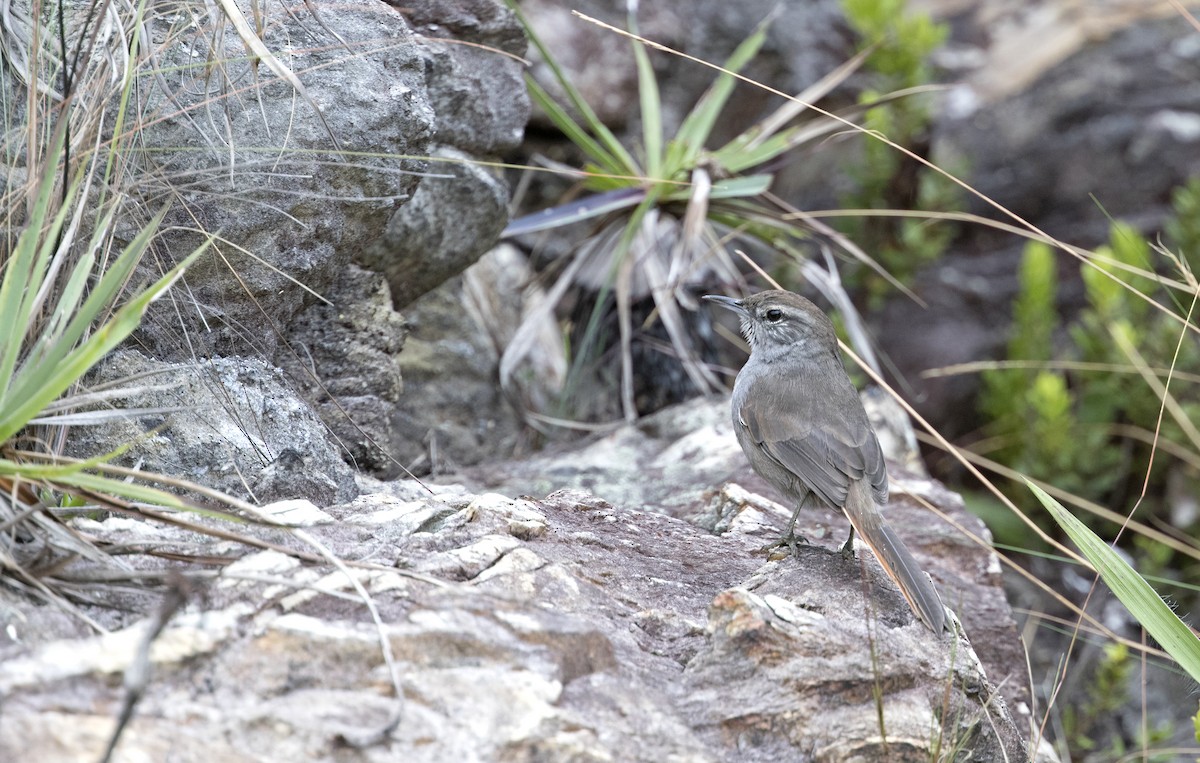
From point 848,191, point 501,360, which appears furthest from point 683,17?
point 501,360

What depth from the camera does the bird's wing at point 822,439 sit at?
418cm

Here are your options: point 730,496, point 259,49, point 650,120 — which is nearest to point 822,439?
point 730,496

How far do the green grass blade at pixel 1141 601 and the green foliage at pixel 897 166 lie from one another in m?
4.51

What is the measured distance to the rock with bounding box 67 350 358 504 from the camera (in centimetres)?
333

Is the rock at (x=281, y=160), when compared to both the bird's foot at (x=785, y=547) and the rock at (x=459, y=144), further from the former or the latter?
the bird's foot at (x=785, y=547)

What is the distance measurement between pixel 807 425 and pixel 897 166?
13.8ft

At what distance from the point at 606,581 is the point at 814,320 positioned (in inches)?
77.5

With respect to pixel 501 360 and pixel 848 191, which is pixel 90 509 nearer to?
pixel 501 360

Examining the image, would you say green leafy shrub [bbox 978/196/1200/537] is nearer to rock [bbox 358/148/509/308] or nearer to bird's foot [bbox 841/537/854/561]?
bird's foot [bbox 841/537/854/561]

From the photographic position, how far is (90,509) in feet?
8.91

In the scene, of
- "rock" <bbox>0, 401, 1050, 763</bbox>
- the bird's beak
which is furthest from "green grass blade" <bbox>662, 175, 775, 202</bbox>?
"rock" <bbox>0, 401, 1050, 763</bbox>

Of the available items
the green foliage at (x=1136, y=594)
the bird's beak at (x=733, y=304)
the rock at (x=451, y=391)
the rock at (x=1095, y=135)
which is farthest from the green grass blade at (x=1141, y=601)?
the rock at (x=1095, y=135)

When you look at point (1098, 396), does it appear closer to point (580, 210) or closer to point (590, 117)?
point (580, 210)

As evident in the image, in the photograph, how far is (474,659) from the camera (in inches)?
102
